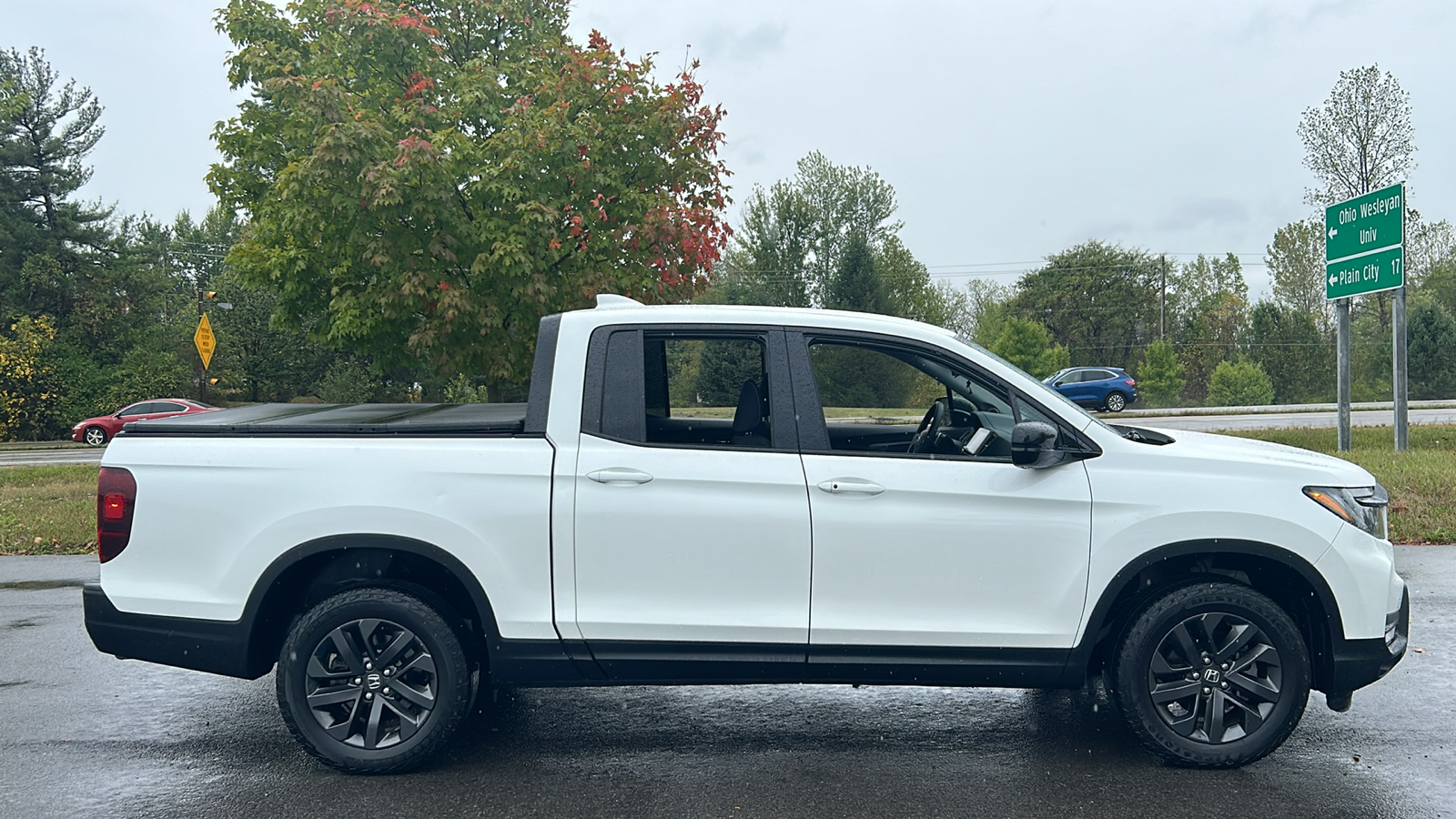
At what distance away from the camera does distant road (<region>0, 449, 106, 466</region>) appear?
2406cm

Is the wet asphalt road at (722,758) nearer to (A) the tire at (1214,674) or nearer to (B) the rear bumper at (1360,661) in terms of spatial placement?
(A) the tire at (1214,674)

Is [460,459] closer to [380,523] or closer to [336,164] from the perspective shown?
[380,523]

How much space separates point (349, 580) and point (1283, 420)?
104ft

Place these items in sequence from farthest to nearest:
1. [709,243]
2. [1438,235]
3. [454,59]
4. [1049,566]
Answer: [1438,235], [454,59], [709,243], [1049,566]

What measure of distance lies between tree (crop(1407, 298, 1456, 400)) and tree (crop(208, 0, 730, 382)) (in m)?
45.8

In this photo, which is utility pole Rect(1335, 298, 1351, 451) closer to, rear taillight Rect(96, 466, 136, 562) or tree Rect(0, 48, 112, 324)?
rear taillight Rect(96, 466, 136, 562)

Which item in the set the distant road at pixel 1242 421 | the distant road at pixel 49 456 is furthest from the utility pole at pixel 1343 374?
the distant road at pixel 49 456

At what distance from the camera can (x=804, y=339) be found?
13.9 feet

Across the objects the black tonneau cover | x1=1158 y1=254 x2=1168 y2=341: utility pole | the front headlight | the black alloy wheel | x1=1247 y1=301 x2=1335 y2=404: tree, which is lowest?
the black alloy wheel

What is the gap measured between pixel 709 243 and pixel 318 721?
9.67 m

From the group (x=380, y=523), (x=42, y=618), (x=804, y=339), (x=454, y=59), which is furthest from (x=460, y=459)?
(x=454, y=59)

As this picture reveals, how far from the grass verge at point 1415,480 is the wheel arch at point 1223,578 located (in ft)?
22.4

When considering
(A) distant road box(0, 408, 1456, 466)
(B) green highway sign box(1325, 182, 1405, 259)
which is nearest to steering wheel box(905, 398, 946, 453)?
(B) green highway sign box(1325, 182, 1405, 259)

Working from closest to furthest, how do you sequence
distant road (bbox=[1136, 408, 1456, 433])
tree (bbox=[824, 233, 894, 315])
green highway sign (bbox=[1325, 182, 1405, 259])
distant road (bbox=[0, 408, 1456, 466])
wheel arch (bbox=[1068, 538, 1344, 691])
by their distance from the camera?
wheel arch (bbox=[1068, 538, 1344, 691]) < green highway sign (bbox=[1325, 182, 1405, 259]) < distant road (bbox=[0, 408, 1456, 466]) < distant road (bbox=[1136, 408, 1456, 433]) < tree (bbox=[824, 233, 894, 315])
